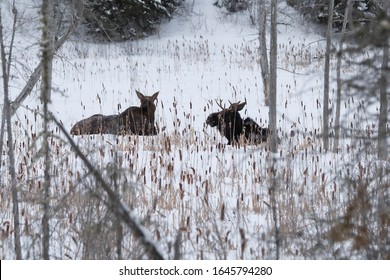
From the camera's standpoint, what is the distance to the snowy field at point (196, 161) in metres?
3.33

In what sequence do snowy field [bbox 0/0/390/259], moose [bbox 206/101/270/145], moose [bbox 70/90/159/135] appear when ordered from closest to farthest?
snowy field [bbox 0/0/390/259]
moose [bbox 206/101/270/145]
moose [bbox 70/90/159/135]

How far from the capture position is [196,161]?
6566mm

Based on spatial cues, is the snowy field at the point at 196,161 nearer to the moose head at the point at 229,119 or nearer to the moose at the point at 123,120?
the moose head at the point at 229,119

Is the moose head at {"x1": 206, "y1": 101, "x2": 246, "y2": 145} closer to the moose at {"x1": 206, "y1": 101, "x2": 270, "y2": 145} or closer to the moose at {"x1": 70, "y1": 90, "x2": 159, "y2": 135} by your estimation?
the moose at {"x1": 206, "y1": 101, "x2": 270, "y2": 145}

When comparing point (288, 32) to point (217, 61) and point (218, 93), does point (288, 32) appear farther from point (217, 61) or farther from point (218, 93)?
point (218, 93)

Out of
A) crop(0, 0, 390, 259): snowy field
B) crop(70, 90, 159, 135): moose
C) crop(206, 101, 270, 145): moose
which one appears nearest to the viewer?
crop(0, 0, 390, 259): snowy field

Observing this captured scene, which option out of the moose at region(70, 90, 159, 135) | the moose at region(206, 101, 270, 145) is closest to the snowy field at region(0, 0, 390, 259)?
the moose at region(206, 101, 270, 145)

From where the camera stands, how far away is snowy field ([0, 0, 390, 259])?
10.9 feet

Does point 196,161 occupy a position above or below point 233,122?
below

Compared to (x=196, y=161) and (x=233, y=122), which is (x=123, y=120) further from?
(x=196, y=161)

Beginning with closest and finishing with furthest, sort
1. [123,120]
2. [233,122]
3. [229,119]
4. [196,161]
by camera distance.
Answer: [196,161] → [229,119] → [233,122] → [123,120]

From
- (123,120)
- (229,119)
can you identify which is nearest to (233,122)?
(229,119)

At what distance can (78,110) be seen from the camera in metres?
12.4

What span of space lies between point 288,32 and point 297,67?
6.59 metres
